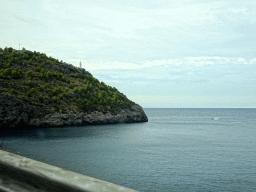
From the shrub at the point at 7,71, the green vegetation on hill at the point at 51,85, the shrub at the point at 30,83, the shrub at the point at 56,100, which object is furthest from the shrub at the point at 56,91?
the shrub at the point at 7,71

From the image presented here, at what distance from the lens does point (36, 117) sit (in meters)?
68.5

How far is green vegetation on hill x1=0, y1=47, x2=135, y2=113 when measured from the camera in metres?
71.9

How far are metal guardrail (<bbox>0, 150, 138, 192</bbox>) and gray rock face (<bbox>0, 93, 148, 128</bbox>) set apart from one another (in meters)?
65.9

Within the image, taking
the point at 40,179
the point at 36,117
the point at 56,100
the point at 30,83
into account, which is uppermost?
the point at 30,83

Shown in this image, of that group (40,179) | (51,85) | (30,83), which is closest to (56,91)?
(51,85)

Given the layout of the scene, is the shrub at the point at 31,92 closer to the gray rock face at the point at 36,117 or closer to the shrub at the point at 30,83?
the shrub at the point at 30,83

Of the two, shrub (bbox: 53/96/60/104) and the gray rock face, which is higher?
shrub (bbox: 53/96/60/104)

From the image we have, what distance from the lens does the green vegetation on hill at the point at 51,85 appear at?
236 ft

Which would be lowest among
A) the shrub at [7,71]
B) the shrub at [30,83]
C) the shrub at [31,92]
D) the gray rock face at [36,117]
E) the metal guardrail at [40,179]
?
the gray rock face at [36,117]

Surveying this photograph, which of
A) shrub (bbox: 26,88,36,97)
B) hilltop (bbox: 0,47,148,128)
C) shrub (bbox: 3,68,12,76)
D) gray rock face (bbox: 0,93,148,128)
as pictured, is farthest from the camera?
shrub (bbox: 3,68,12,76)

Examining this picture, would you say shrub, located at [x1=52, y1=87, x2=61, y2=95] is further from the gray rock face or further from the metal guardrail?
the metal guardrail

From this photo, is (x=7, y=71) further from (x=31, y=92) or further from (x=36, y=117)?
(x=36, y=117)

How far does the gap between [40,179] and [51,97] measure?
78.2 m

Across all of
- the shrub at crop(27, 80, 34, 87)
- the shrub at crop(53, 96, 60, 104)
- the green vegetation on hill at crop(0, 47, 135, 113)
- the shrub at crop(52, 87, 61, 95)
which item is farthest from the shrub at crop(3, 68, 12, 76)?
the shrub at crop(53, 96, 60, 104)
